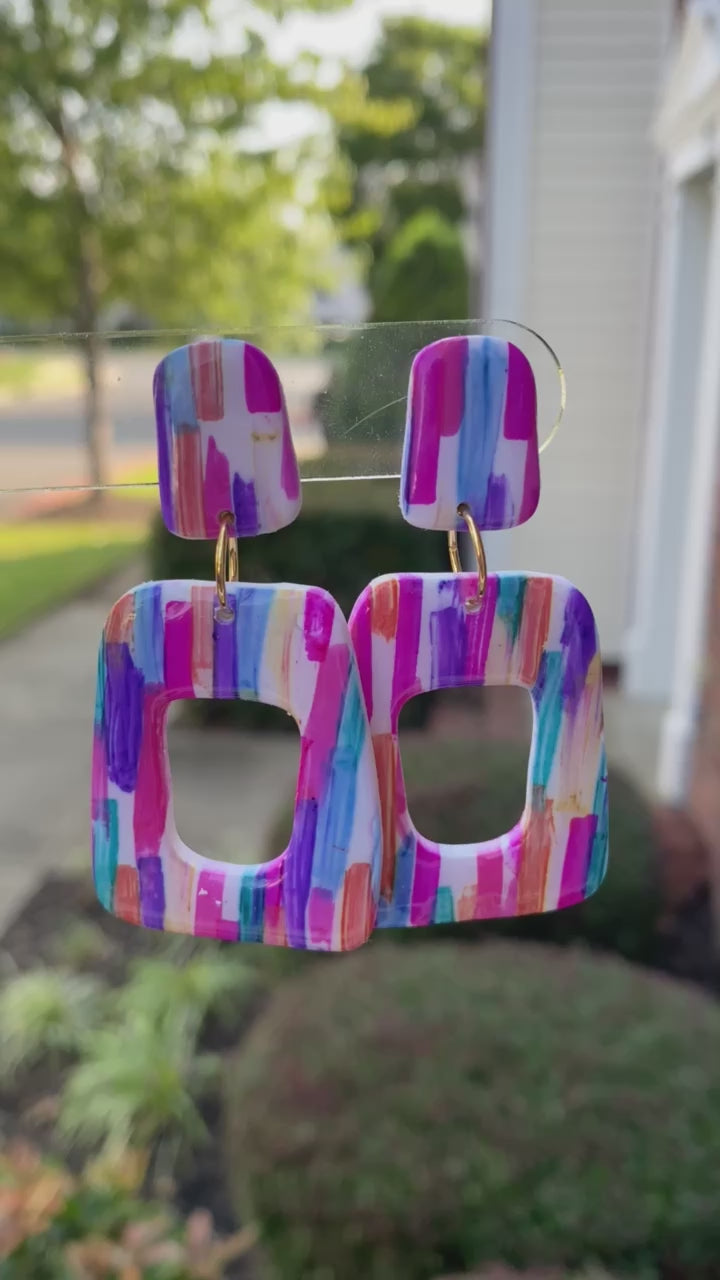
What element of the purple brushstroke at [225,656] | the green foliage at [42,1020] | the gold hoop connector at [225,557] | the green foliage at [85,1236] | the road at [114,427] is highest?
the road at [114,427]

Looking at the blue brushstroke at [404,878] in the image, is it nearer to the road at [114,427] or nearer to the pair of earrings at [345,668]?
the pair of earrings at [345,668]

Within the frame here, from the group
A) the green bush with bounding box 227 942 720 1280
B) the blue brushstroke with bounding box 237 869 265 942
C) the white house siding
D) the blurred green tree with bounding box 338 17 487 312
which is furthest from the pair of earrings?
the blurred green tree with bounding box 338 17 487 312

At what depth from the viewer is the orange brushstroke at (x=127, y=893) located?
2.31ft

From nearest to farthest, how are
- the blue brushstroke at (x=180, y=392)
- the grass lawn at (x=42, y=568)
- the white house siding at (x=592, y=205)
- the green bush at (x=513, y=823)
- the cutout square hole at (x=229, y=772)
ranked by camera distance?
the blue brushstroke at (x=180, y=392) → the green bush at (x=513, y=823) → the white house siding at (x=592, y=205) → the cutout square hole at (x=229, y=772) → the grass lawn at (x=42, y=568)

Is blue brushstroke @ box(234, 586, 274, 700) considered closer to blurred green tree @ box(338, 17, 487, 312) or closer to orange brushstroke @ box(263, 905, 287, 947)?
orange brushstroke @ box(263, 905, 287, 947)

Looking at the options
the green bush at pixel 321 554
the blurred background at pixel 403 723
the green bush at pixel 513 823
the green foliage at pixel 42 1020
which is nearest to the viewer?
the blurred background at pixel 403 723

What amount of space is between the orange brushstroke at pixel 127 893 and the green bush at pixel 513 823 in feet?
8.10

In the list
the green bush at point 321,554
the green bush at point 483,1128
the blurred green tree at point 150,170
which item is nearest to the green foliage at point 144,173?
the blurred green tree at point 150,170

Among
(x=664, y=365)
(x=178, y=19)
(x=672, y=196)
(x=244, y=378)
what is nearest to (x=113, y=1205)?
(x=244, y=378)

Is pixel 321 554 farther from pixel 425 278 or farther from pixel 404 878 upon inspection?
pixel 404 878

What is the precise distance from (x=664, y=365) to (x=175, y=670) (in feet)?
12.2

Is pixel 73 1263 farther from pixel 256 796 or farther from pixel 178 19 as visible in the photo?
pixel 178 19

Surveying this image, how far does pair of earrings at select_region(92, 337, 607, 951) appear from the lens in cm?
59

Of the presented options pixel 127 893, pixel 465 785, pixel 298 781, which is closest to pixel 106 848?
pixel 127 893
